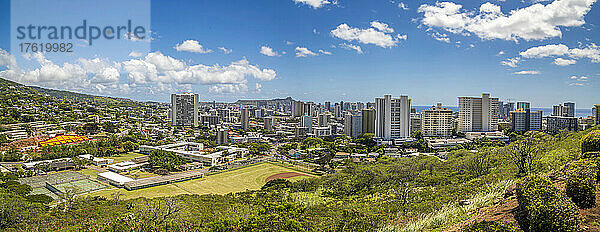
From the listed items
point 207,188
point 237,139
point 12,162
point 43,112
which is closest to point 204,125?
point 237,139

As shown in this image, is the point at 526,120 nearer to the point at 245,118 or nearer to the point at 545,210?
the point at 245,118

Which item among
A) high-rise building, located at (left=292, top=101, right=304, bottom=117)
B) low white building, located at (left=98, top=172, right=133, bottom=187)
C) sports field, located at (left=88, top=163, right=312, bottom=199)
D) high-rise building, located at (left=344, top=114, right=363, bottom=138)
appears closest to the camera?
sports field, located at (left=88, top=163, right=312, bottom=199)

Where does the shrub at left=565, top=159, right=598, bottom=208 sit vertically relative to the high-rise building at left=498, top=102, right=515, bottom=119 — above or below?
below

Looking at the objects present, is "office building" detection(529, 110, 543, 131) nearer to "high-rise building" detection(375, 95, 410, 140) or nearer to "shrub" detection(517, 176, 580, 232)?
"high-rise building" detection(375, 95, 410, 140)

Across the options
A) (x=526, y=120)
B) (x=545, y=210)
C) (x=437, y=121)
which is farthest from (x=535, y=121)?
(x=545, y=210)

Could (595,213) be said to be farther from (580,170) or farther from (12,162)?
(12,162)

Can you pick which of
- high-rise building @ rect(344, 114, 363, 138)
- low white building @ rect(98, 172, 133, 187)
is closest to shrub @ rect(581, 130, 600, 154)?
low white building @ rect(98, 172, 133, 187)
